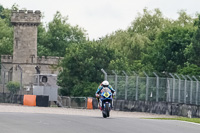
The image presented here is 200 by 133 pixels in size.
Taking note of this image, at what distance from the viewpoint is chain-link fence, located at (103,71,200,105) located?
1534 inches

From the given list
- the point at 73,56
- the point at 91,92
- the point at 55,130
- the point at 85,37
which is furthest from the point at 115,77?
the point at 85,37

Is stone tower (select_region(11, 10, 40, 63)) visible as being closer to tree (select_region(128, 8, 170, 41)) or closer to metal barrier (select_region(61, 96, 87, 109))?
tree (select_region(128, 8, 170, 41))

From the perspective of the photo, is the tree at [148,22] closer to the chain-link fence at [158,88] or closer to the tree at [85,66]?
the tree at [85,66]

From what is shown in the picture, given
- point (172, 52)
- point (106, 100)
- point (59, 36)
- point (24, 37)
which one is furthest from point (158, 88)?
point (59, 36)

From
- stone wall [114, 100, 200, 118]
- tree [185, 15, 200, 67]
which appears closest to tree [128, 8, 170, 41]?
tree [185, 15, 200, 67]

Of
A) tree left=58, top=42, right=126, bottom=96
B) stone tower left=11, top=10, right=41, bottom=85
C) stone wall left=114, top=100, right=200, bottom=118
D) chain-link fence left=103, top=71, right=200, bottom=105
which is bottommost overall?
stone wall left=114, top=100, right=200, bottom=118

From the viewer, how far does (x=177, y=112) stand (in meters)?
37.8

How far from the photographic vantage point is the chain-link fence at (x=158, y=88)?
1534 inches

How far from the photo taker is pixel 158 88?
4003 cm

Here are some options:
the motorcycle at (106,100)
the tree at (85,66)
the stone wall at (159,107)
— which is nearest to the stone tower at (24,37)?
the tree at (85,66)

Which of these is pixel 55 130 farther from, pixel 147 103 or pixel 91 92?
pixel 91 92

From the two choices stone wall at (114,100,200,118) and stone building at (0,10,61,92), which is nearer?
stone wall at (114,100,200,118)

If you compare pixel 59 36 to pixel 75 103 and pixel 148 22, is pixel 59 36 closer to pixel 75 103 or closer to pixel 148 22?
pixel 148 22

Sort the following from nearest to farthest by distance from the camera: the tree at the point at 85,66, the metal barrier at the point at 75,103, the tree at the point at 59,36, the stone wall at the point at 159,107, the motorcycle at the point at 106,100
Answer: the motorcycle at the point at 106,100 → the stone wall at the point at 159,107 → the metal barrier at the point at 75,103 → the tree at the point at 85,66 → the tree at the point at 59,36
